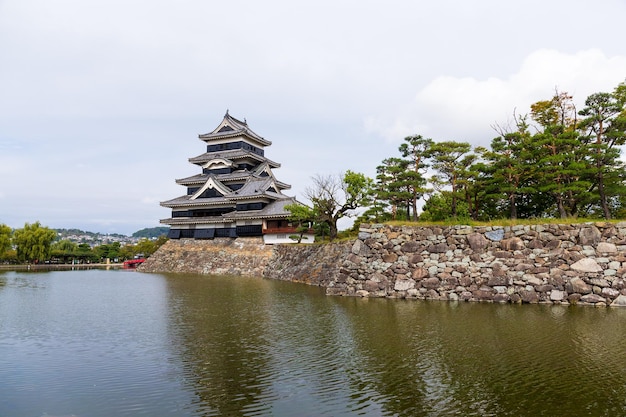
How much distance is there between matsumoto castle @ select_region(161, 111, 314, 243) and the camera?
33969 millimetres

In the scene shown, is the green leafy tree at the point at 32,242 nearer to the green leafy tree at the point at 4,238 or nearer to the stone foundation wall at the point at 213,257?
the green leafy tree at the point at 4,238

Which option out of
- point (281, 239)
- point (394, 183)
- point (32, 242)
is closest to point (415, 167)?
point (394, 183)

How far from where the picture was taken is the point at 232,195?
3625 cm

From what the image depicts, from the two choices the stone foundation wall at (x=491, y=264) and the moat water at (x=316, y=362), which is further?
the stone foundation wall at (x=491, y=264)

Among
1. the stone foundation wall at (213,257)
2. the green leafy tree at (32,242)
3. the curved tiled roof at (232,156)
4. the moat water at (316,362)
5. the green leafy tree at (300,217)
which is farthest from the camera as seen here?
the green leafy tree at (32,242)

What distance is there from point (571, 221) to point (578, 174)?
10.6 ft

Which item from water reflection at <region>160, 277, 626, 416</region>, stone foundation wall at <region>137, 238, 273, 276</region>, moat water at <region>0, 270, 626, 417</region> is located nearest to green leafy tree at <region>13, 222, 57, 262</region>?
stone foundation wall at <region>137, 238, 273, 276</region>

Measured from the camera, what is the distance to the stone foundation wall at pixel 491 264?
47.0 feet

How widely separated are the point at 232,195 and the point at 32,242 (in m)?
27.7

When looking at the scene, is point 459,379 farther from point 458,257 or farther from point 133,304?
point 133,304

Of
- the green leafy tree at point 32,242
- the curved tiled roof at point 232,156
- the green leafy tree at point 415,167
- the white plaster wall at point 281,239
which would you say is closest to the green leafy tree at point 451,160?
the green leafy tree at point 415,167

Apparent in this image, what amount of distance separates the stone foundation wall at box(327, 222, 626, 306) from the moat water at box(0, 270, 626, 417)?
133 cm

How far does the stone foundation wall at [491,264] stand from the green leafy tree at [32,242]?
43385mm

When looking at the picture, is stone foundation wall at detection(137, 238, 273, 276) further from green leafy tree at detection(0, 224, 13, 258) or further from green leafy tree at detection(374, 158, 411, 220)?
green leafy tree at detection(0, 224, 13, 258)
